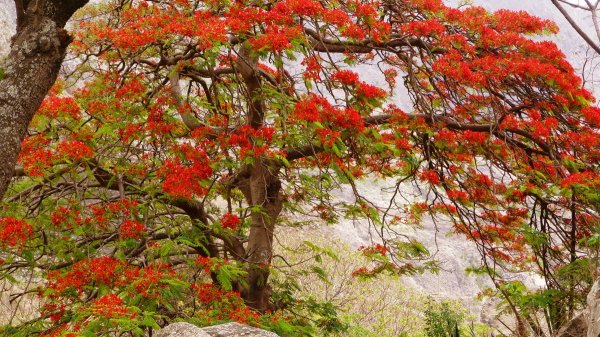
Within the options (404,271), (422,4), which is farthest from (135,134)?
(404,271)

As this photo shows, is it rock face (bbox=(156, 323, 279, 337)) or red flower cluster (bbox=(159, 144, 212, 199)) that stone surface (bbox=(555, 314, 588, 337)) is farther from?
red flower cluster (bbox=(159, 144, 212, 199))

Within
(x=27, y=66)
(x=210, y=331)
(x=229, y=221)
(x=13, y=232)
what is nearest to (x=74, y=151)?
(x=13, y=232)

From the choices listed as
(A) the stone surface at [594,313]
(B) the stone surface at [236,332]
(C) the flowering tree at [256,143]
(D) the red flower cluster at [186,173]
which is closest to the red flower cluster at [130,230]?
(C) the flowering tree at [256,143]

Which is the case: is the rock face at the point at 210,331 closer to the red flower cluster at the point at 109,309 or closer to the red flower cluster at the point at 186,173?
the red flower cluster at the point at 109,309

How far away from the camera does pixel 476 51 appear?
235 inches

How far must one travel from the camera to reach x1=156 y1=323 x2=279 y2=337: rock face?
→ 10.2 ft

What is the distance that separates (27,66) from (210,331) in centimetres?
181

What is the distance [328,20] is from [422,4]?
1516 mm

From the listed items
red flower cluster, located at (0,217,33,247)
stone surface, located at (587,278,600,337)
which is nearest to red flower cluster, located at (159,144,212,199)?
red flower cluster, located at (0,217,33,247)

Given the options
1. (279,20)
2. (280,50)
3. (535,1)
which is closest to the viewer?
(280,50)

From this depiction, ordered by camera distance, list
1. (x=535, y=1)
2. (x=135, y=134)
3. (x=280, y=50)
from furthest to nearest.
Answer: (x=535, y=1) < (x=135, y=134) < (x=280, y=50)

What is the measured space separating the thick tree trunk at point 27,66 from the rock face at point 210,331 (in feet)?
3.95

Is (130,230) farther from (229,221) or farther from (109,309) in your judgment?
(109,309)

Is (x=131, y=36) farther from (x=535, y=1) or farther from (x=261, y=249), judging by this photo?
(x=535, y=1)
